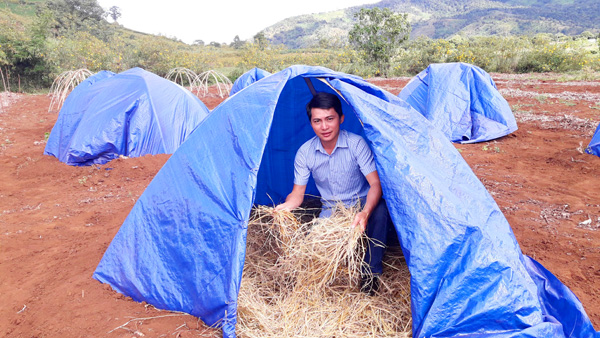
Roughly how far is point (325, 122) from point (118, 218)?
122 inches

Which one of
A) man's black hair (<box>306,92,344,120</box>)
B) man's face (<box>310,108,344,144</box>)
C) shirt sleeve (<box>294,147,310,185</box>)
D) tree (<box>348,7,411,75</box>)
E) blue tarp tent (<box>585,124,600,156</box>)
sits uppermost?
tree (<box>348,7,411,75</box>)

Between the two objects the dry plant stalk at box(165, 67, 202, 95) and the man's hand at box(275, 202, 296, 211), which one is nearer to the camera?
the man's hand at box(275, 202, 296, 211)

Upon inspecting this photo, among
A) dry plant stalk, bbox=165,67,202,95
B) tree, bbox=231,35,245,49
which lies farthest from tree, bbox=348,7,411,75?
tree, bbox=231,35,245,49

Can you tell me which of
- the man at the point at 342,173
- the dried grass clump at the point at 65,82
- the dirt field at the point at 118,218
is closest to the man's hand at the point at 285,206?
the man at the point at 342,173

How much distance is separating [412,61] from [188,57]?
1335 cm

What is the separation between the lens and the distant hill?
67438 millimetres

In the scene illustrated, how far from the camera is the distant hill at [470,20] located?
6744 cm

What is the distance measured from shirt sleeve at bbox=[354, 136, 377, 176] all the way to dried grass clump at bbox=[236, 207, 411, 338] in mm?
342

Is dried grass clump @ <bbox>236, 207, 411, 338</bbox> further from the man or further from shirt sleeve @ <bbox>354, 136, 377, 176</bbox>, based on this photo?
shirt sleeve @ <bbox>354, 136, 377, 176</bbox>

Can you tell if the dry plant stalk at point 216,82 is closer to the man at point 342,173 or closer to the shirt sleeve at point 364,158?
the man at point 342,173

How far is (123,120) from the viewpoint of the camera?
6.83 metres

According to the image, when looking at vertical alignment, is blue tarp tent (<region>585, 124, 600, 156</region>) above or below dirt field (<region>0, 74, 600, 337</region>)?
above

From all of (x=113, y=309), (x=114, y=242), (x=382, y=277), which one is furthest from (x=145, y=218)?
(x=382, y=277)

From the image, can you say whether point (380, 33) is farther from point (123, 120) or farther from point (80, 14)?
point (80, 14)
